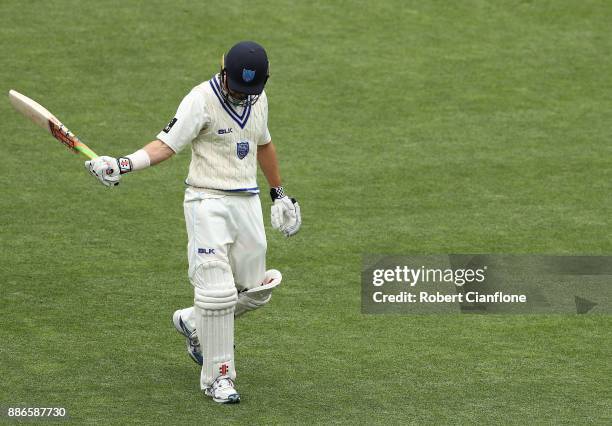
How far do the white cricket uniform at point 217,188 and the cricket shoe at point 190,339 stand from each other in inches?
14.2

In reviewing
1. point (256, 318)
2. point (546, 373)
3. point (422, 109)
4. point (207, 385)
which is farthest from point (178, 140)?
point (422, 109)

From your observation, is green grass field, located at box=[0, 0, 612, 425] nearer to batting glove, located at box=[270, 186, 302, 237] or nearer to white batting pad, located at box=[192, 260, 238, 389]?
white batting pad, located at box=[192, 260, 238, 389]

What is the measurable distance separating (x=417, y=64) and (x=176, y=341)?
22.9ft

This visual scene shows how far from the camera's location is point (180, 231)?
12.2m

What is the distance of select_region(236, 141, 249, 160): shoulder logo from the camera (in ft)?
28.7

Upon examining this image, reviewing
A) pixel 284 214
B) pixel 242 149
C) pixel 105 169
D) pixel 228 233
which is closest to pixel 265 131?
pixel 242 149

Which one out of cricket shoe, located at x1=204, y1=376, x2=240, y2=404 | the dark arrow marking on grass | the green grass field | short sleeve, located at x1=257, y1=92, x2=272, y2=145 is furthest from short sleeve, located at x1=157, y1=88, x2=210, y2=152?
the dark arrow marking on grass

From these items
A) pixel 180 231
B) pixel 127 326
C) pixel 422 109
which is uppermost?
pixel 422 109

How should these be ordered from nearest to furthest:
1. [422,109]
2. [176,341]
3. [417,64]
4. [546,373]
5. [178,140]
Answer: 1. [178,140]
2. [546,373]
3. [176,341]
4. [422,109]
5. [417,64]

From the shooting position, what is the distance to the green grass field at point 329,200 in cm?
900

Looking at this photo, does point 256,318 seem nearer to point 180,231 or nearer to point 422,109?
point 180,231

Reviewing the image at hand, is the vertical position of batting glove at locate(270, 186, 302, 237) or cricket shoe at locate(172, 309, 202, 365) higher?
batting glove at locate(270, 186, 302, 237)

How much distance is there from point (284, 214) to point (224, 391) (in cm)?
135

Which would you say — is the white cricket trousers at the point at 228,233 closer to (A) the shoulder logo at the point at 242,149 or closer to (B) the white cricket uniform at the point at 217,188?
(B) the white cricket uniform at the point at 217,188
